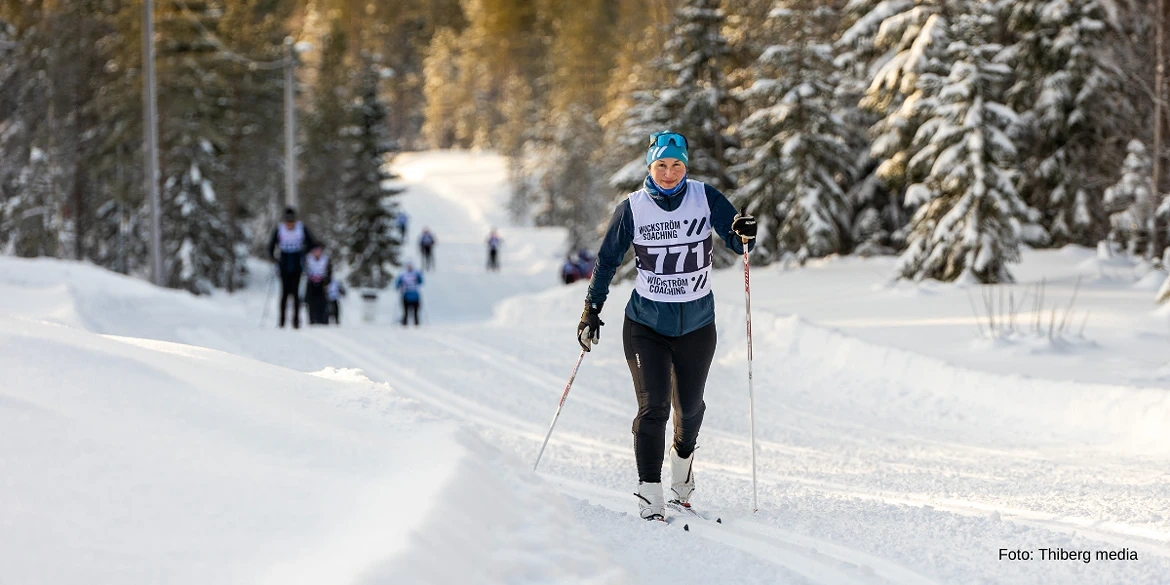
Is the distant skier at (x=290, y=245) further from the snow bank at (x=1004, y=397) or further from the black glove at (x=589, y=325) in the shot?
the black glove at (x=589, y=325)

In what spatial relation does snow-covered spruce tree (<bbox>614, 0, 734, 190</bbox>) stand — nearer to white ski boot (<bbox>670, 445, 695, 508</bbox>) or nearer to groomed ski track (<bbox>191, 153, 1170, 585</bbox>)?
groomed ski track (<bbox>191, 153, 1170, 585</bbox>)

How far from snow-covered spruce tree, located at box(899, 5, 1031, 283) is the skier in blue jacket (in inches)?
539

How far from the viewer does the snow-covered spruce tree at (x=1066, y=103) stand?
2072 centimetres

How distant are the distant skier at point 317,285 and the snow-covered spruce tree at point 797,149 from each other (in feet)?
34.2

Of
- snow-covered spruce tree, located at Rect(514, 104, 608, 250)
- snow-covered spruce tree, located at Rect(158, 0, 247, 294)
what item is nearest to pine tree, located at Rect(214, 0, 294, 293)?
snow-covered spruce tree, located at Rect(158, 0, 247, 294)

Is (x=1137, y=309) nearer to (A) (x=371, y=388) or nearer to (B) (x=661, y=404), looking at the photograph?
(B) (x=661, y=404)

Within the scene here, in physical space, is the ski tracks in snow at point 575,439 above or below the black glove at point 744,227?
below

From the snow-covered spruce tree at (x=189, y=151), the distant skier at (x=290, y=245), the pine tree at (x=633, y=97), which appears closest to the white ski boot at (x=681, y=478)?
the pine tree at (x=633, y=97)

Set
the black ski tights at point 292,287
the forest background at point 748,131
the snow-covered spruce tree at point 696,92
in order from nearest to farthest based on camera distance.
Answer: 1. the black ski tights at point 292,287
2. the forest background at point 748,131
3. the snow-covered spruce tree at point 696,92

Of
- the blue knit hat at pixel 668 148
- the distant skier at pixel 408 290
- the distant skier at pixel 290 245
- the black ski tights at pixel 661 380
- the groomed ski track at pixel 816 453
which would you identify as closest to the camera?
the groomed ski track at pixel 816 453

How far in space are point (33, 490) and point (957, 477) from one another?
568cm

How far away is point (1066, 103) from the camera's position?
21.4 metres

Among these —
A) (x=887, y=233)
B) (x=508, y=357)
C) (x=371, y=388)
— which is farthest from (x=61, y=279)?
(x=887, y=233)

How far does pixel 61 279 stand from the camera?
16.7 metres
